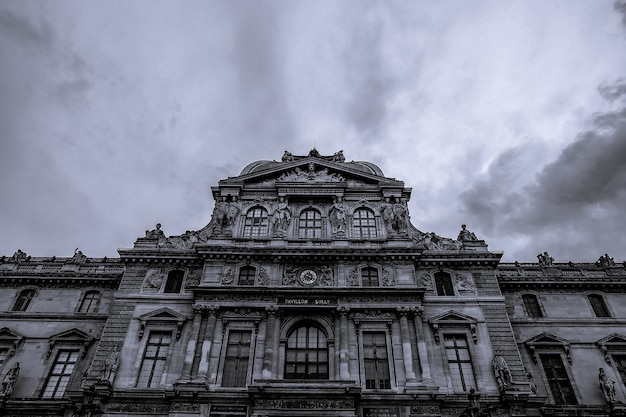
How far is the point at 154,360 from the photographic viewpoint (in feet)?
103

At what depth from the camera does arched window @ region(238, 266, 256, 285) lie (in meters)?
34.4

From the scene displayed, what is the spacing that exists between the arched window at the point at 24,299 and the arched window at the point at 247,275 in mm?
16785

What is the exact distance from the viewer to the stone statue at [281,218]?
122ft

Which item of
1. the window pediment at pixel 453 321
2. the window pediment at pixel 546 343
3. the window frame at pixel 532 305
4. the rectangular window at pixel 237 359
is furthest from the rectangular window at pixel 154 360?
the window frame at pixel 532 305

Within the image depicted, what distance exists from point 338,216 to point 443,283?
9518 millimetres

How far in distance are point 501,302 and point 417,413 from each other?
34.6 feet

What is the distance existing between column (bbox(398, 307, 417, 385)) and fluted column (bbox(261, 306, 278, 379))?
8.30 m

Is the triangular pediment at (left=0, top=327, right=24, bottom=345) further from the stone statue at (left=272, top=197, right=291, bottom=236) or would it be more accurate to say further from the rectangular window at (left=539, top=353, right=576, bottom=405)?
the rectangular window at (left=539, top=353, right=576, bottom=405)

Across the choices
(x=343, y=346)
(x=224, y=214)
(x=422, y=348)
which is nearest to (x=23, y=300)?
(x=224, y=214)

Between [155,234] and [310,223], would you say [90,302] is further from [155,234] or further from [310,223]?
[310,223]

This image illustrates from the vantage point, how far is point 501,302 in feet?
110

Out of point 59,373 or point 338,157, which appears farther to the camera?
point 338,157

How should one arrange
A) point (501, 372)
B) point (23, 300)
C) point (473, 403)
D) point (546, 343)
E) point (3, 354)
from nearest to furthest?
point (473, 403), point (501, 372), point (546, 343), point (3, 354), point (23, 300)

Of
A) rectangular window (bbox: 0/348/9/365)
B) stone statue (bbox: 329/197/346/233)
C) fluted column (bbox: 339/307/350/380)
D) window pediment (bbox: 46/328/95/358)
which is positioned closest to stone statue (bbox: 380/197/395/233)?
stone statue (bbox: 329/197/346/233)
